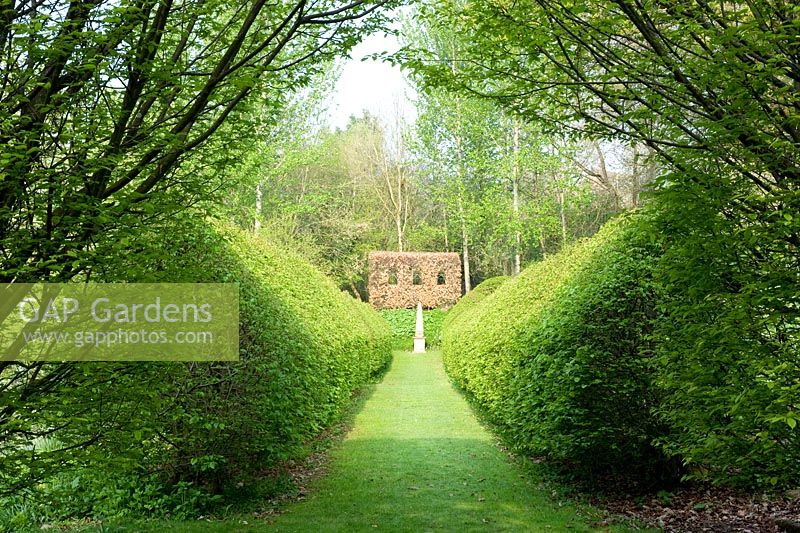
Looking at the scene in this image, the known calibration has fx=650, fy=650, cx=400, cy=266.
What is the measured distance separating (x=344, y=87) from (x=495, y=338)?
17.5m

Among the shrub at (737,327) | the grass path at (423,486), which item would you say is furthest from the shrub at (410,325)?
the shrub at (737,327)

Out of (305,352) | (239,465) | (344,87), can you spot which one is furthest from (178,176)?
(344,87)

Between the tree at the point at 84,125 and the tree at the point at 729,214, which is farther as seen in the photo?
the tree at the point at 729,214

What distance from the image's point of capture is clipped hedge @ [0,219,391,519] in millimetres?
3277

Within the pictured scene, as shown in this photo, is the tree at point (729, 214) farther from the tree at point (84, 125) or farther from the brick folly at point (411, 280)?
the brick folly at point (411, 280)

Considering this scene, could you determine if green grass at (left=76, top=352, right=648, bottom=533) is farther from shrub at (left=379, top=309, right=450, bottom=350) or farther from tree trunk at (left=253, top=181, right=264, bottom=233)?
shrub at (left=379, top=309, right=450, bottom=350)

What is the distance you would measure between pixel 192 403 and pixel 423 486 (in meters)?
2.69

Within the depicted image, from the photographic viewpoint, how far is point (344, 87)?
25.3m

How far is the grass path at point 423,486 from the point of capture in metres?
5.67

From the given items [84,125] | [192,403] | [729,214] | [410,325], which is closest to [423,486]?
[192,403]

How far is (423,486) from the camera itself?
278 inches

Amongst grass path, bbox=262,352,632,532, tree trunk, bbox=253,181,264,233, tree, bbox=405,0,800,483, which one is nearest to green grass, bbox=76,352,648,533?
grass path, bbox=262,352,632,532

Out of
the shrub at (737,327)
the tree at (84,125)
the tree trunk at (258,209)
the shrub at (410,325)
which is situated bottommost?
the shrub at (410,325)

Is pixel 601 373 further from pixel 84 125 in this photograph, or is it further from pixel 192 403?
pixel 84 125
